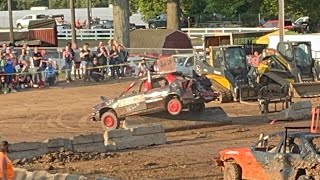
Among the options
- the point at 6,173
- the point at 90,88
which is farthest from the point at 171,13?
the point at 6,173

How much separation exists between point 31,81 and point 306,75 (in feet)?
36.0

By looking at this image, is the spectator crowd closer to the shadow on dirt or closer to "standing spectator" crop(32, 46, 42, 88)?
"standing spectator" crop(32, 46, 42, 88)

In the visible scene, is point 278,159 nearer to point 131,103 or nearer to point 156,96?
point 156,96

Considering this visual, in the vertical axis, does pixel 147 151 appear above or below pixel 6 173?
below

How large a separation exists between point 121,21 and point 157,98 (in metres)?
21.2

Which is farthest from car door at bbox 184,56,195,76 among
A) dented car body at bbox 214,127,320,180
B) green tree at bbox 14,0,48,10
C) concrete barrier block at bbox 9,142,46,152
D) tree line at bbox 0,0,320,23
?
green tree at bbox 14,0,48,10

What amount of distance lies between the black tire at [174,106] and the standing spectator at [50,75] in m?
12.4

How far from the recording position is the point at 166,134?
23.8 meters

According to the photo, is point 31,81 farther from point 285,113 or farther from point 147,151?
point 147,151

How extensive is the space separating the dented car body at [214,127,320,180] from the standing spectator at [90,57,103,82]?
73.4ft

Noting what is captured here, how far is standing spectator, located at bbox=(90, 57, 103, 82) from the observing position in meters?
37.4

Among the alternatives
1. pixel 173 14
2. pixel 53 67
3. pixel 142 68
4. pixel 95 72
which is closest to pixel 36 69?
pixel 53 67

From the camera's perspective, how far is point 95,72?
37.7 m

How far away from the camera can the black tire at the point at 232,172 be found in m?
15.1
